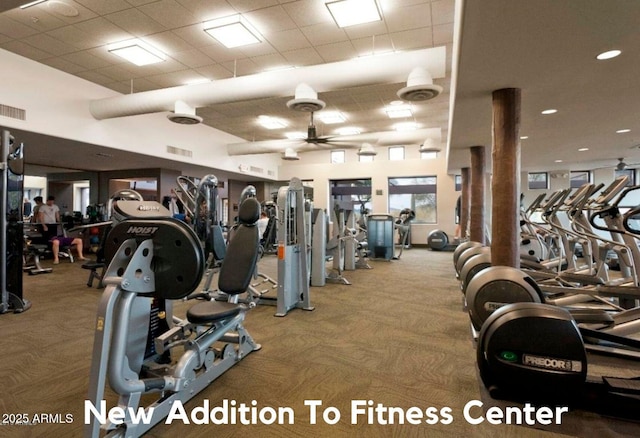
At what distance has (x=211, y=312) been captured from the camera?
92.8 inches

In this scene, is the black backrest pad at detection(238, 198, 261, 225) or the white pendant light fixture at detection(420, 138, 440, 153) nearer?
the black backrest pad at detection(238, 198, 261, 225)

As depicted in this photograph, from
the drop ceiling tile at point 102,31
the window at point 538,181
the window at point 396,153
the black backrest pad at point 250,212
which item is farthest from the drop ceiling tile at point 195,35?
the window at point 538,181

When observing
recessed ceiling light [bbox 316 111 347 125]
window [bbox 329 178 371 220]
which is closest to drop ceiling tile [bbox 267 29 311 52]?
recessed ceiling light [bbox 316 111 347 125]

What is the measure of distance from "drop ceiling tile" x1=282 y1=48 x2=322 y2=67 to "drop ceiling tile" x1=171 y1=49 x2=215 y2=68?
4.58 ft

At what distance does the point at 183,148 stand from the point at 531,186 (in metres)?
12.1

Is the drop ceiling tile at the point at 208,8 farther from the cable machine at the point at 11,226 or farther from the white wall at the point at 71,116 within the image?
the white wall at the point at 71,116

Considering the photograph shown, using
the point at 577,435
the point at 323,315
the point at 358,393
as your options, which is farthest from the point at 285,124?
the point at 577,435

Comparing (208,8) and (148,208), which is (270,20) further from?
(148,208)

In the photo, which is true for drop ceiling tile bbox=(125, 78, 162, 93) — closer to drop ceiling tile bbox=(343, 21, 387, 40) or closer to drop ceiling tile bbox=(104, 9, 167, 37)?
drop ceiling tile bbox=(104, 9, 167, 37)

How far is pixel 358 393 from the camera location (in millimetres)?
2389

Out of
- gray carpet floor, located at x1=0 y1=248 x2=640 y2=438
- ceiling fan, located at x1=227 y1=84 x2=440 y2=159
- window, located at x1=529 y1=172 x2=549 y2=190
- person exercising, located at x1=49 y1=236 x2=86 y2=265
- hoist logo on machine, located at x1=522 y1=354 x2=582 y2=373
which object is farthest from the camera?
window, located at x1=529 y1=172 x2=549 y2=190

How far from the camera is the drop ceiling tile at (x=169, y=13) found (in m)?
4.40

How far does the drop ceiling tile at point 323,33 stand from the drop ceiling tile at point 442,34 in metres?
1.37

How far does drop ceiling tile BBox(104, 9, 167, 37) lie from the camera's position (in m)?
4.61
